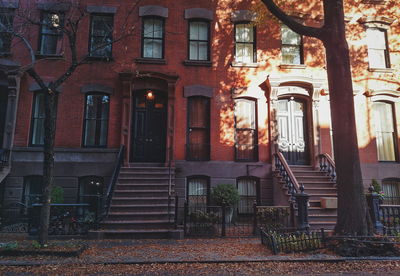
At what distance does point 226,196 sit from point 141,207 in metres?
3.25

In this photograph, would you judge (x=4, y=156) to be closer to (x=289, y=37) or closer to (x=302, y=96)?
(x=302, y=96)

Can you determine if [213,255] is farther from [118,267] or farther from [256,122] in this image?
[256,122]

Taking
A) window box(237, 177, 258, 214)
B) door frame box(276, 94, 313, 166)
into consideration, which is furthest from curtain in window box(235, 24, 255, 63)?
window box(237, 177, 258, 214)

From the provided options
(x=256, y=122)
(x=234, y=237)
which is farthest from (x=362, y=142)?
(x=234, y=237)

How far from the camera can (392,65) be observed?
14289 millimetres

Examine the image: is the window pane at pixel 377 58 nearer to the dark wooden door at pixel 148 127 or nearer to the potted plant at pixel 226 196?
the potted plant at pixel 226 196

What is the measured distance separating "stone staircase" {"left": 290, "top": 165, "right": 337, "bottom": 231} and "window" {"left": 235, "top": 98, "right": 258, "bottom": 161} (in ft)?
6.56

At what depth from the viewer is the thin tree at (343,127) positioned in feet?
25.5

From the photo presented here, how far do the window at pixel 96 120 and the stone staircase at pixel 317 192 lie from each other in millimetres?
8576

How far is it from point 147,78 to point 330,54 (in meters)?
7.57

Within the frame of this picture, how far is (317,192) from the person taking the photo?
11.4 meters

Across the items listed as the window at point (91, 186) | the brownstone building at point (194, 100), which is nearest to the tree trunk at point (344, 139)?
the brownstone building at point (194, 100)

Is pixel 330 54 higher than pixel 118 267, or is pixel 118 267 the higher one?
pixel 330 54

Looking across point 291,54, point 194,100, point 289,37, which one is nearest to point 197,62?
point 194,100
